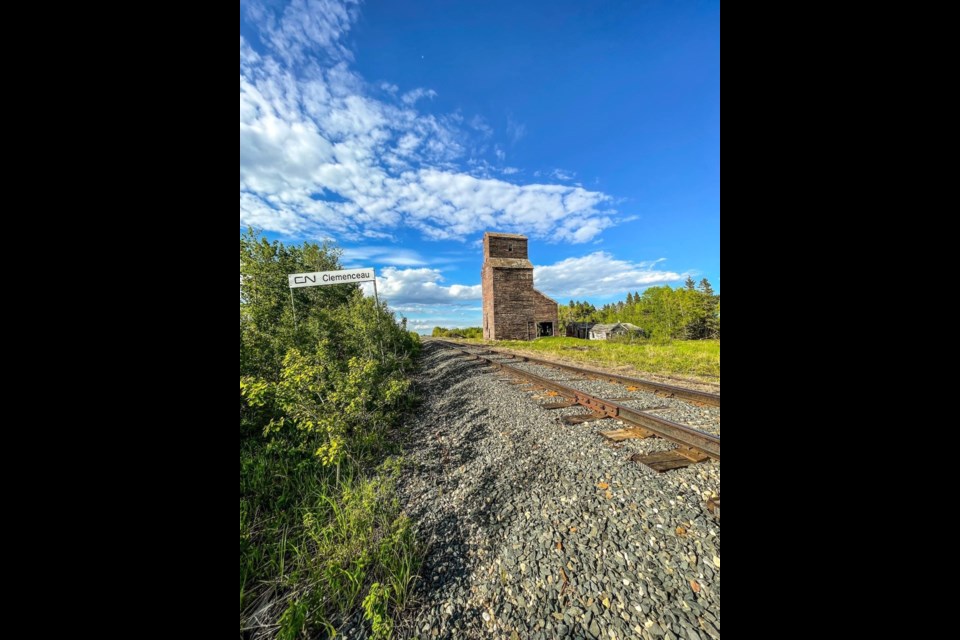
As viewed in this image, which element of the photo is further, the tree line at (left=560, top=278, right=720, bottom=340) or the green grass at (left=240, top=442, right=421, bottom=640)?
the tree line at (left=560, top=278, right=720, bottom=340)

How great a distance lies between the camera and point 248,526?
10.2ft

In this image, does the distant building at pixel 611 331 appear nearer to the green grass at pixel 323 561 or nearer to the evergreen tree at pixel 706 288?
the evergreen tree at pixel 706 288

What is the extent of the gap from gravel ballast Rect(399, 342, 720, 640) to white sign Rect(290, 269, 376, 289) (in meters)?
6.08

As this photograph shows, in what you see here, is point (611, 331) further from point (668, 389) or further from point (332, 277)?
point (332, 277)

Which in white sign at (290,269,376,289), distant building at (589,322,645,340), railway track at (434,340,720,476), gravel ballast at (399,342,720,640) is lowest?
gravel ballast at (399,342,720,640)

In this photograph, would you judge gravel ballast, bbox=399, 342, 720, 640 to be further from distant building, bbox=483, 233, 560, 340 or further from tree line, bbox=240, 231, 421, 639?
distant building, bbox=483, 233, 560, 340

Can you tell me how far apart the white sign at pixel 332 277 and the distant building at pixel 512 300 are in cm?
1760

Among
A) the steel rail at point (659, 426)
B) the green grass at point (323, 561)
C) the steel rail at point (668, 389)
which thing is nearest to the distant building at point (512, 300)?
the steel rail at point (668, 389)

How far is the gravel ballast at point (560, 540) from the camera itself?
1929mm

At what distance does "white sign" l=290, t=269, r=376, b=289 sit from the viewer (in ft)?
29.9

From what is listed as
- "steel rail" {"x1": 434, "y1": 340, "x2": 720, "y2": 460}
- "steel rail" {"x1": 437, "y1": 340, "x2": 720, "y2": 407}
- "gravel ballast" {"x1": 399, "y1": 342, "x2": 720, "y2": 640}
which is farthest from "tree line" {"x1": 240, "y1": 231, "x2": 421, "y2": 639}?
"steel rail" {"x1": 437, "y1": 340, "x2": 720, "y2": 407}
